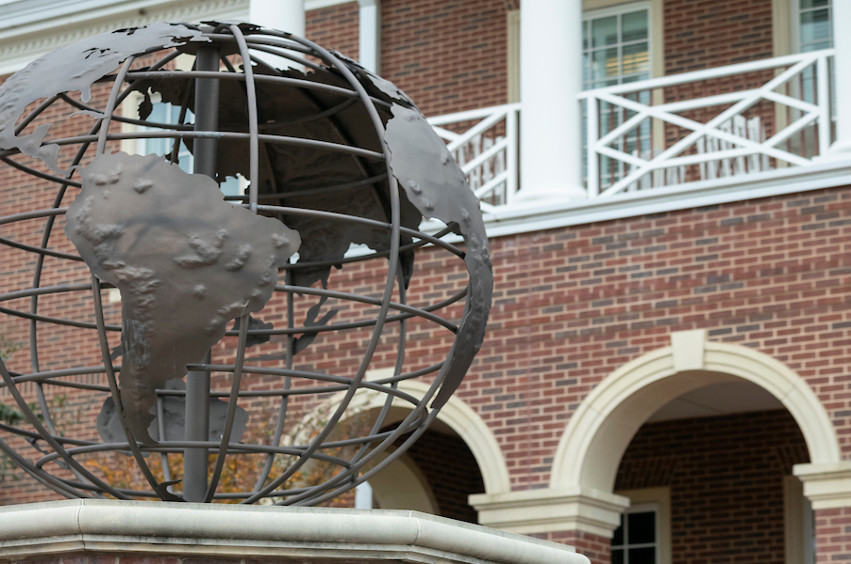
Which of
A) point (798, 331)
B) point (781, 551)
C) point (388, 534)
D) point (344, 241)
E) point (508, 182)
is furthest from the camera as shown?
point (781, 551)

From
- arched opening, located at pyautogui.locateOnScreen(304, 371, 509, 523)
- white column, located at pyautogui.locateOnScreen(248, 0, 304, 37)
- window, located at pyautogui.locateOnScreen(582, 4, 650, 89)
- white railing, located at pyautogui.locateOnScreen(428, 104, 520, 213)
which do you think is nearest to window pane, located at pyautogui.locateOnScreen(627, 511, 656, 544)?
arched opening, located at pyautogui.locateOnScreen(304, 371, 509, 523)

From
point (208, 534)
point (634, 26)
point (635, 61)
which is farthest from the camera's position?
point (634, 26)

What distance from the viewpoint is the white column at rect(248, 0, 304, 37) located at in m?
14.5

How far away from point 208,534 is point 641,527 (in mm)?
12655

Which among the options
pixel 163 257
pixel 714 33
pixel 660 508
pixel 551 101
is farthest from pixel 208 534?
pixel 660 508

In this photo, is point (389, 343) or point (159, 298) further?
point (389, 343)

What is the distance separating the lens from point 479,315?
476 cm

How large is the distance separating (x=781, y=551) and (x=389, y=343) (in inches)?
184

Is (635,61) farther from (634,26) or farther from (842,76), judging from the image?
(842,76)

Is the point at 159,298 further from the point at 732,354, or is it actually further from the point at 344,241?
the point at 732,354

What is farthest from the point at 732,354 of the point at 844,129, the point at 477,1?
the point at 477,1

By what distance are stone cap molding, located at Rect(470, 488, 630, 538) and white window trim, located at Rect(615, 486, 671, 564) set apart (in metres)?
3.49

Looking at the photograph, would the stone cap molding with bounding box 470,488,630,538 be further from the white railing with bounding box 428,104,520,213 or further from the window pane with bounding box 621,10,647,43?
the window pane with bounding box 621,10,647,43

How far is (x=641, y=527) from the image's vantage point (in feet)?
53.2
